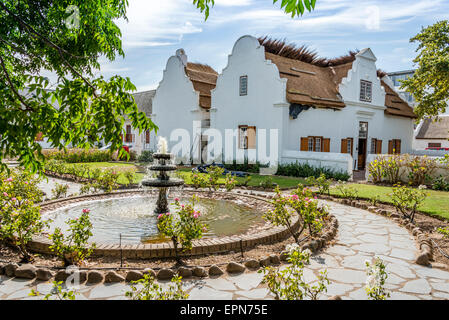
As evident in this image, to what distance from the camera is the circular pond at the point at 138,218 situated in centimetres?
648

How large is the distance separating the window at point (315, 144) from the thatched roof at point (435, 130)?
2073 centimetres

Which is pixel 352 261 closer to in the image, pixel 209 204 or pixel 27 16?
pixel 209 204

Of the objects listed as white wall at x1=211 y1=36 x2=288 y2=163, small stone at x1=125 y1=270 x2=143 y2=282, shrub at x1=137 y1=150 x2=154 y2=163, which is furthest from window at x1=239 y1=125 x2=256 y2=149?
small stone at x1=125 y1=270 x2=143 y2=282

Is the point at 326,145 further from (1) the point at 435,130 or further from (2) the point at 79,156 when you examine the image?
(1) the point at 435,130

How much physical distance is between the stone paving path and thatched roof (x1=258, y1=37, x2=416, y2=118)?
14.2 meters

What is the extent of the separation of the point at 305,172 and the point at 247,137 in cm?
527

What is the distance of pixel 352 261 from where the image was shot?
5.15 m

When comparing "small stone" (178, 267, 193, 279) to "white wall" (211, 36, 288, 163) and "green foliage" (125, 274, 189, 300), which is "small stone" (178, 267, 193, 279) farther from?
"white wall" (211, 36, 288, 163)

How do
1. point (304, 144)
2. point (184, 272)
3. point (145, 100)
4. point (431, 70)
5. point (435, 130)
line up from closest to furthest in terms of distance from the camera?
point (184, 272)
point (431, 70)
point (304, 144)
point (435, 130)
point (145, 100)

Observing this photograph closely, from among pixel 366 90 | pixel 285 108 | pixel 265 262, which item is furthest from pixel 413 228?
pixel 366 90

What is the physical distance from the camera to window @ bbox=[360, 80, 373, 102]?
76.0 feet

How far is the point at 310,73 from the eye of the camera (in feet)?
71.8
